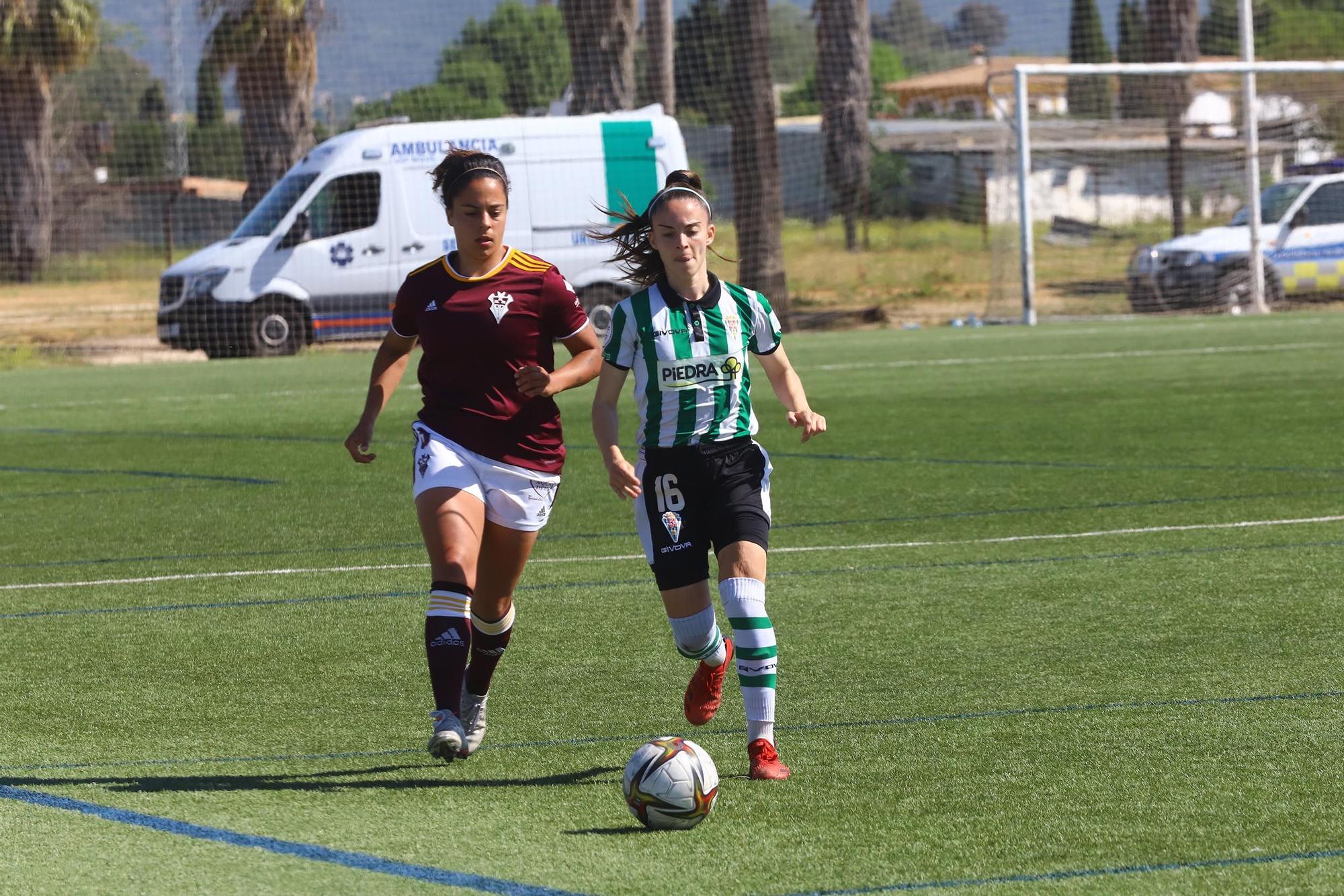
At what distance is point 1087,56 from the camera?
71875mm

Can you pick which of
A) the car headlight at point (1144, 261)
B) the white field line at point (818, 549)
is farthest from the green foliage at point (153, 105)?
the white field line at point (818, 549)

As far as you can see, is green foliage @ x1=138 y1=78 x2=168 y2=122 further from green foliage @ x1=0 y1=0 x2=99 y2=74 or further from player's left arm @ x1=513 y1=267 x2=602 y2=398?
player's left arm @ x1=513 y1=267 x2=602 y2=398

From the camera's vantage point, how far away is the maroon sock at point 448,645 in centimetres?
525

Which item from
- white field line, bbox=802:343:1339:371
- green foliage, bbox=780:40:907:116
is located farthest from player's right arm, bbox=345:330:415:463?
green foliage, bbox=780:40:907:116

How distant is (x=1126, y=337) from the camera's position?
23.4 meters

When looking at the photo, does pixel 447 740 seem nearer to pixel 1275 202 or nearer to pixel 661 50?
pixel 1275 202

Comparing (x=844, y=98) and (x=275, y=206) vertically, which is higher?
(x=844, y=98)

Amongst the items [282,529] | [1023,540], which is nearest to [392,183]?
[282,529]

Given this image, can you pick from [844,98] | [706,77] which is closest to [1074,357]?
[844,98]

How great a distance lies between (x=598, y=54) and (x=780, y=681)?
2675cm

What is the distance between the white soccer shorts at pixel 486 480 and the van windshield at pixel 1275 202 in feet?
79.2

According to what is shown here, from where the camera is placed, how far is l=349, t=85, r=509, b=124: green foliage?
3791 cm

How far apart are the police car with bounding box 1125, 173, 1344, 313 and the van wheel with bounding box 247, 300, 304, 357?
1268 cm

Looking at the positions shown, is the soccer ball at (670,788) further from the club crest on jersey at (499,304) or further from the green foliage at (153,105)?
the green foliage at (153,105)
